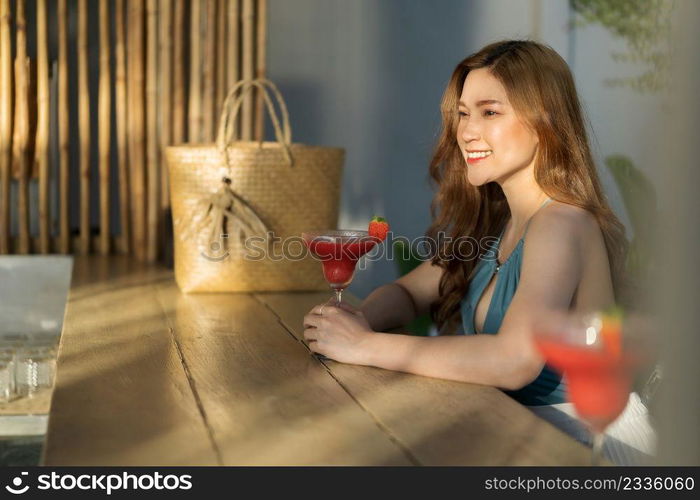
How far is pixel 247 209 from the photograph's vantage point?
9.57 feet

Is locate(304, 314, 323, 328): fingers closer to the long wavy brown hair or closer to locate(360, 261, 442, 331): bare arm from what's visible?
locate(360, 261, 442, 331): bare arm

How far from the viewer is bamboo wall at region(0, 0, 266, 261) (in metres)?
3.70

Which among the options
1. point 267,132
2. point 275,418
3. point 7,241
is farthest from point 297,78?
point 275,418

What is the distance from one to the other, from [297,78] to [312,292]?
162 cm

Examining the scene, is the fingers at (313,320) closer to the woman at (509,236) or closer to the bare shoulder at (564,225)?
the woman at (509,236)

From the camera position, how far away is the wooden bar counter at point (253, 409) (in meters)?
1.38

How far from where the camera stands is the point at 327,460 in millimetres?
1358

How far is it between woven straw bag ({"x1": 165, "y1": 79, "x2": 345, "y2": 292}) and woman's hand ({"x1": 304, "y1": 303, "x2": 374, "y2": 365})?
0.92 m

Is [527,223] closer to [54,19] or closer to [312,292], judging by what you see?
[312,292]

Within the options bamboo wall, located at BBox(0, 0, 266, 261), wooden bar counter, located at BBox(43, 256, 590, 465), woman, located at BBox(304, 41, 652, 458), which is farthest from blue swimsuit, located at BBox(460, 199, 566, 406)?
bamboo wall, located at BBox(0, 0, 266, 261)

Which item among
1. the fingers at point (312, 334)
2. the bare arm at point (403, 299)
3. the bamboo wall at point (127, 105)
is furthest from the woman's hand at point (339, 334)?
the bamboo wall at point (127, 105)

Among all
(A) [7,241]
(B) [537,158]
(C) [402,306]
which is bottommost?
(A) [7,241]

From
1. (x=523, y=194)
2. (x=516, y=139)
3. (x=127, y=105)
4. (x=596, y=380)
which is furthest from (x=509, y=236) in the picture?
(x=127, y=105)

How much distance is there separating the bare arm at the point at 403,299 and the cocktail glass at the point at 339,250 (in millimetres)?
148
